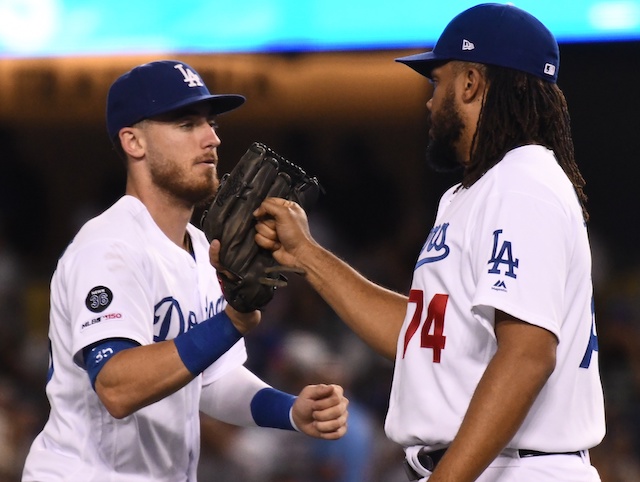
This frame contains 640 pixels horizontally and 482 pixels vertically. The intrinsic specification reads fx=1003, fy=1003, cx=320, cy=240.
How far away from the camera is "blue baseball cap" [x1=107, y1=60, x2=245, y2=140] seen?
9.29 ft

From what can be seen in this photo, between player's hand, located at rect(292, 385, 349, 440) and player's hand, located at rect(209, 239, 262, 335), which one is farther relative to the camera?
player's hand, located at rect(292, 385, 349, 440)

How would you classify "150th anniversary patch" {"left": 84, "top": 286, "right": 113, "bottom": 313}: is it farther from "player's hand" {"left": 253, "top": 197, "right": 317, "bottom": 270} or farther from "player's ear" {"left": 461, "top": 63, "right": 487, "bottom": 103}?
"player's ear" {"left": 461, "top": 63, "right": 487, "bottom": 103}

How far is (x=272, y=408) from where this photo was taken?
2.89 meters

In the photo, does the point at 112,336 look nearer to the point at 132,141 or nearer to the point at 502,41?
the point at 132,141

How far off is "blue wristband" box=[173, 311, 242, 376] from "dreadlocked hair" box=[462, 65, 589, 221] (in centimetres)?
72

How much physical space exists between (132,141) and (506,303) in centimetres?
A: 138

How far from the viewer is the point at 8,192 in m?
7.77

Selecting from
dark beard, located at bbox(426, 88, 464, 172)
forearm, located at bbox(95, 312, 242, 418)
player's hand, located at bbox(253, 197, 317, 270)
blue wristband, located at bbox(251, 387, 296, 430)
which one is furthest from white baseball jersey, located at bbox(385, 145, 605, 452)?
blue wristband, located at bbox(251, 387, 296, 430)

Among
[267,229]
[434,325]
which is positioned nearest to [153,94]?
[267,229]

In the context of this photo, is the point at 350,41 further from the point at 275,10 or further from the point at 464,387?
the point at 464,387

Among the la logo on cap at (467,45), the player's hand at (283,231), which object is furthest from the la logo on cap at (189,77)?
the la logo on cap at (467,45)

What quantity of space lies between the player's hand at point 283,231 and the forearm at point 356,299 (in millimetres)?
28

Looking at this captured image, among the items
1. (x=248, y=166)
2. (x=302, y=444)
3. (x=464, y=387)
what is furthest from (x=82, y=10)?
(x=464, y=387)

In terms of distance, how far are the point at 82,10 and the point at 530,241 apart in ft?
16.4
